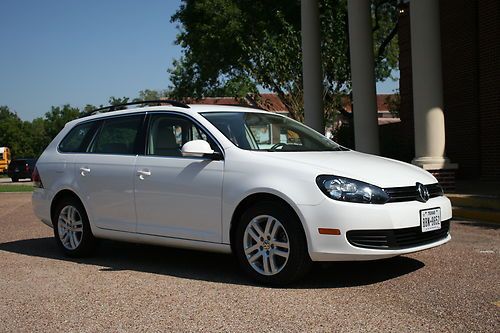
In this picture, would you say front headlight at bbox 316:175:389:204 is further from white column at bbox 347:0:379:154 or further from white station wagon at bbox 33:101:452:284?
white column at bbox 347:0:379:154

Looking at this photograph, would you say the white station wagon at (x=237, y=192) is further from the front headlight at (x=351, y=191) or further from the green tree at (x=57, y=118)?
the green tree at (x=57, y=118)

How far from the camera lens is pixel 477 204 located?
9.54 meters

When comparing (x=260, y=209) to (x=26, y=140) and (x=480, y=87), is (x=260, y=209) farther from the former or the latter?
Answer: (x=26, y=140)

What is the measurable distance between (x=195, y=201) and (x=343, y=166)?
1436mm

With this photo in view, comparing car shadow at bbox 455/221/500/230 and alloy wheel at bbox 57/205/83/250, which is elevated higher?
alloy wheel at bbox 57/205/83/250

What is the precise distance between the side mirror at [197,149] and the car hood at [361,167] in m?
0.56

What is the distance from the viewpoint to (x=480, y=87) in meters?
14.3

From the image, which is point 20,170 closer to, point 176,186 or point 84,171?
point 84,171

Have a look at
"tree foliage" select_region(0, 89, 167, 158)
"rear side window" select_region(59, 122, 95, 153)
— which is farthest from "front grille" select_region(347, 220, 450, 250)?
"tree foliage" select_region(0, 89, 167, 158)

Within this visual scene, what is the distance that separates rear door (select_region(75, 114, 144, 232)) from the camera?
629cm

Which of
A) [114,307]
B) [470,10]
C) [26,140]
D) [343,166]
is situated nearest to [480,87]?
[470,10]

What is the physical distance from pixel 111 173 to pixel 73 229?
99cm

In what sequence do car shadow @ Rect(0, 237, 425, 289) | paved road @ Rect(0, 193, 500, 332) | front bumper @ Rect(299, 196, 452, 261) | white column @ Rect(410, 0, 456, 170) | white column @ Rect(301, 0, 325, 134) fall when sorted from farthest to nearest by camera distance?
1. white column @ Rect(301, 0, 325, 134)
2. white column @ Rect(410, 0, 456, 170)
3. car shadow @ Rect(0, 237, 425, 289)
4. front bumper @ Rect(299, 196, 452, 261)
5. paved road @ Rect(0, 193, 500, 332)

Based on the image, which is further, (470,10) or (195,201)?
(470,10)
